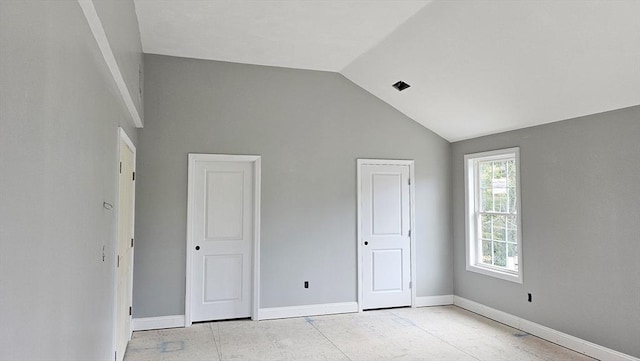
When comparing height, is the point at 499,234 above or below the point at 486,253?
above

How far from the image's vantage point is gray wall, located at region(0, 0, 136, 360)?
1069mm

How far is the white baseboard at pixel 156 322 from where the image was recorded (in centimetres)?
488

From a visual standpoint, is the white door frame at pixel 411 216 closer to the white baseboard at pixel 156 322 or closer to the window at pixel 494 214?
the window at pixel 494 214

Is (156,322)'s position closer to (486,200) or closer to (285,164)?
(285,164)

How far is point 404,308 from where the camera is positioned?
597 centimetres

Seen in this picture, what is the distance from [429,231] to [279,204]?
2.26 metres

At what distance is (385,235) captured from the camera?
6.00 metres

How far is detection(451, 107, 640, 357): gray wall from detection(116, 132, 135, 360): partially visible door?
426 cm

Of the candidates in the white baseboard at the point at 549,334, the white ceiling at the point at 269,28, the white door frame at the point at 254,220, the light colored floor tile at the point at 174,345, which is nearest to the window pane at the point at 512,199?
the white baseboard at the point at 549,334

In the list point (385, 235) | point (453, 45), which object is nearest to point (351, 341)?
point (385, 235)

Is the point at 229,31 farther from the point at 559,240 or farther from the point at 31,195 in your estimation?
the point at 559,240

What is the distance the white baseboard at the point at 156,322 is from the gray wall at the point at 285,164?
67 mm

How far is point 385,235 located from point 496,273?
1.49 metres

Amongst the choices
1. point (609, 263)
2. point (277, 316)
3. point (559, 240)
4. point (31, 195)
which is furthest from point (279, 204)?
point (31, 195)
